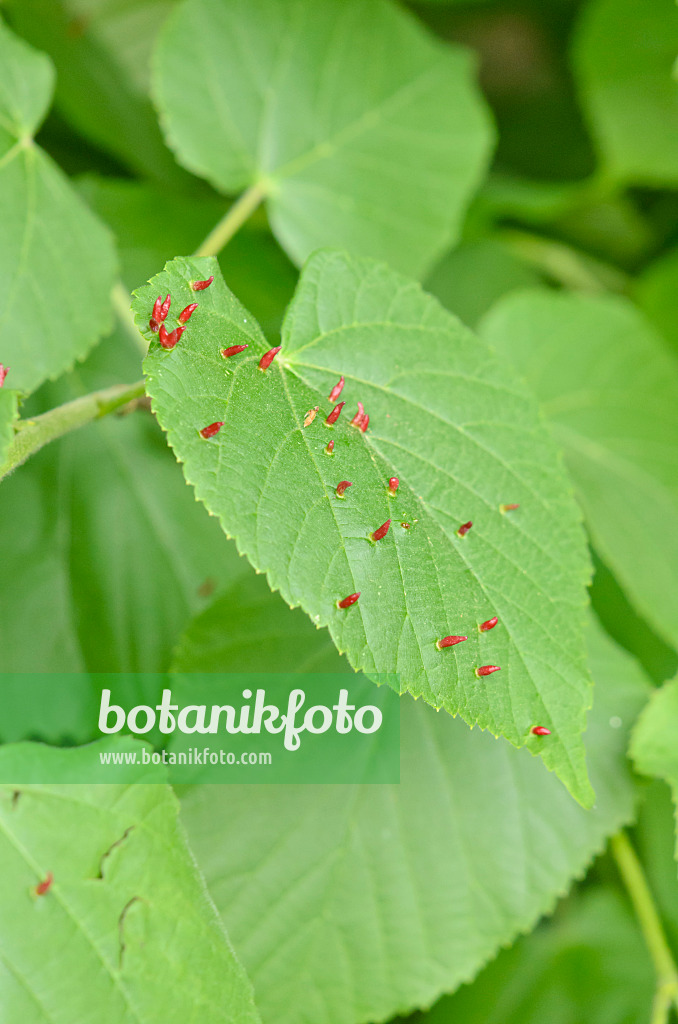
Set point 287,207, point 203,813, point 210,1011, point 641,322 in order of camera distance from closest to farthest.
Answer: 1. point 210,1011
2. point 203,813
3. point 287,207
4. point 641,322

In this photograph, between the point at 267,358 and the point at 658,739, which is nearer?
the point at 267,358

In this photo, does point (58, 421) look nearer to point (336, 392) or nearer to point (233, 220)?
point (336, 392)

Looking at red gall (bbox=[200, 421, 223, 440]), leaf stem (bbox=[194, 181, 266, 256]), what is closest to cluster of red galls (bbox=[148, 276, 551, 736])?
red gall (bbox=[200, 421, 223, 440])

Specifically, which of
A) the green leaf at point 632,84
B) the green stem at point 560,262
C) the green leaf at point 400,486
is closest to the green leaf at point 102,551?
the green leaf at point 400,486

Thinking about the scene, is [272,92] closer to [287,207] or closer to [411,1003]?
[287,207]

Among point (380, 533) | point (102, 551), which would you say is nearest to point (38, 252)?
point (102, 551)

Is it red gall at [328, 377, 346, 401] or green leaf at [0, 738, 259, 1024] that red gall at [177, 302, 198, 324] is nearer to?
red gall at [328, 377, 346, 401]

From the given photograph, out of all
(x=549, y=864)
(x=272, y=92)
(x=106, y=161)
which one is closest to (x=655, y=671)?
(x=549, y=864)
